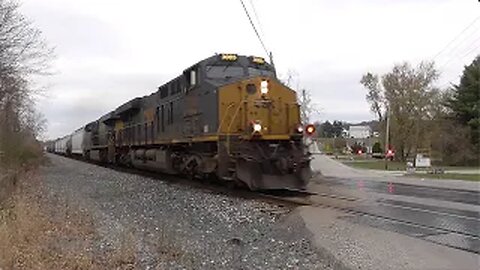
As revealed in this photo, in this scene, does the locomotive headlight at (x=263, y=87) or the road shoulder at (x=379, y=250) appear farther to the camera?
the locomotive headlight at (x=263, y=87)

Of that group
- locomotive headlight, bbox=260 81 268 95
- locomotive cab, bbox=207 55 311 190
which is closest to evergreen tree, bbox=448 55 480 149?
locomotive cab, bbox=207 55 311 190

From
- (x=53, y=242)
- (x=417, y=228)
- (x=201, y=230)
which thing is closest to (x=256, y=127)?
(x=201, y=230)

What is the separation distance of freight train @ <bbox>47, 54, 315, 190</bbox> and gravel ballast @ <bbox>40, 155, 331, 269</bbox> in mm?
1056

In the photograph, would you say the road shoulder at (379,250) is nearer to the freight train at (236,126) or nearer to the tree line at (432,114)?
the freight train at (236,126)

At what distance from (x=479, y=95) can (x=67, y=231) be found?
52000 mm

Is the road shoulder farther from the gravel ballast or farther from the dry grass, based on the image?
the dry grass

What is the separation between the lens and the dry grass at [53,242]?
6.62 meters

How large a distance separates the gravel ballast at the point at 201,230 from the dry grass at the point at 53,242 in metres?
0.22

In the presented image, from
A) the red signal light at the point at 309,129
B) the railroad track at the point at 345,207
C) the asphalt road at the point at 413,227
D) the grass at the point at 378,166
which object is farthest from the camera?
the grass at the point at 378,166

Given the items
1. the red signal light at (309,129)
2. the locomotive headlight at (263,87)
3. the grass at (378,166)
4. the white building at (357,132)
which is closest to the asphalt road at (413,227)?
the red signal light at (309,129)

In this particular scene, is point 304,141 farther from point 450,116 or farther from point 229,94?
point 450,116

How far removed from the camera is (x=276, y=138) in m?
15.1

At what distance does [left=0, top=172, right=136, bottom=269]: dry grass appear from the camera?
662 cm

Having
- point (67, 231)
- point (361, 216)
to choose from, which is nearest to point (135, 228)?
point (67, 231)
